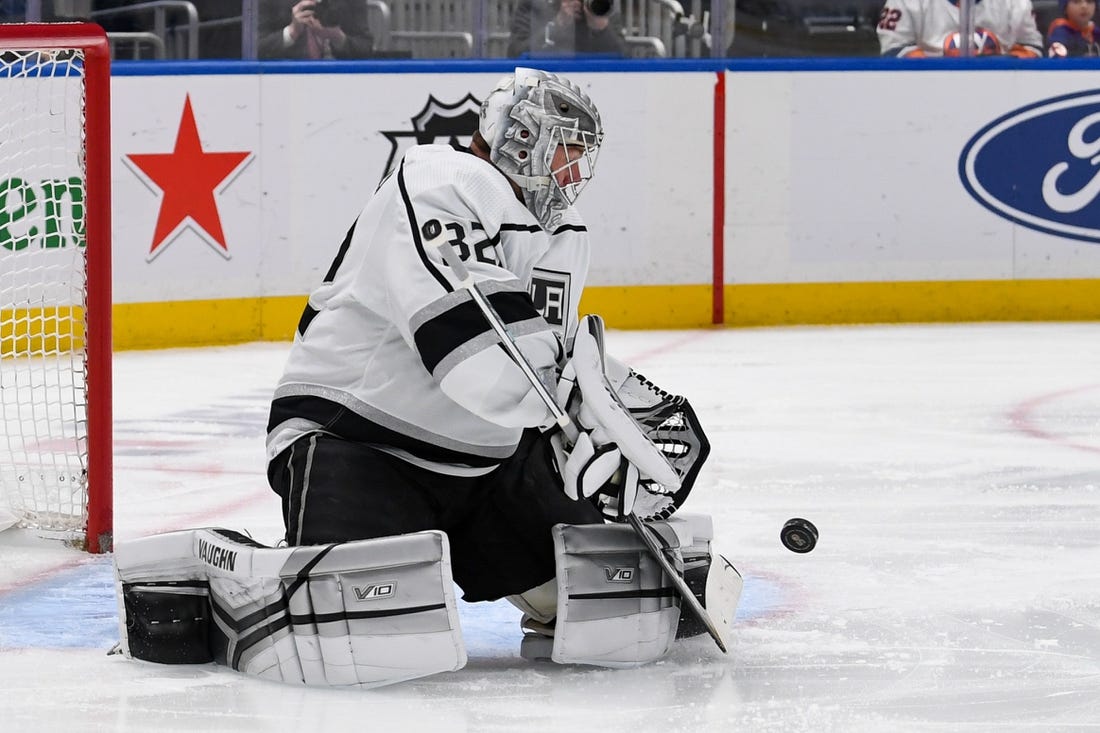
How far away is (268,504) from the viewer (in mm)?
3391

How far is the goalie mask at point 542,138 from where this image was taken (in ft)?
7.29

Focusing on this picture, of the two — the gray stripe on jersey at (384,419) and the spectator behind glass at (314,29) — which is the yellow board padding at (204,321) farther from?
the gray stripe on jersey at (384,419)

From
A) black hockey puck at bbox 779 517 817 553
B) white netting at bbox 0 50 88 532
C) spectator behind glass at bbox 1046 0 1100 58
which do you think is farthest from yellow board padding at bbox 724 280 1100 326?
black hockey puck at bbox 779 517 817 553

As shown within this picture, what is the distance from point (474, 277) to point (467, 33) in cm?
419

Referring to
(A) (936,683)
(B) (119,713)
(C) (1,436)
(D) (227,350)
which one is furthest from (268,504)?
(D) (227,350)

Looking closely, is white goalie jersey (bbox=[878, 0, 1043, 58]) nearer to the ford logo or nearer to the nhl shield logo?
the ford logo

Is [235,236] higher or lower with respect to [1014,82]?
lower

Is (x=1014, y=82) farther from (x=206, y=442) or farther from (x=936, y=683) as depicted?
(x=936, y=683)

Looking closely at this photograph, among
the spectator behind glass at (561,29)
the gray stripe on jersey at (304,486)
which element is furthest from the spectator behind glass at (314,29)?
the gray stripe on jersey at (304,486)

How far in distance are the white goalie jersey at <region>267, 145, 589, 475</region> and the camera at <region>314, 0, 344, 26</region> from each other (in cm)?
382

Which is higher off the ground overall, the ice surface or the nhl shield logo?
the nhl shield logo

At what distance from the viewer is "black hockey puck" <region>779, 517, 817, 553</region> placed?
7.71 ft

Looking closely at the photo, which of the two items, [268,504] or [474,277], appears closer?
[474,277]

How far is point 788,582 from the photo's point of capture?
272 centimetres
